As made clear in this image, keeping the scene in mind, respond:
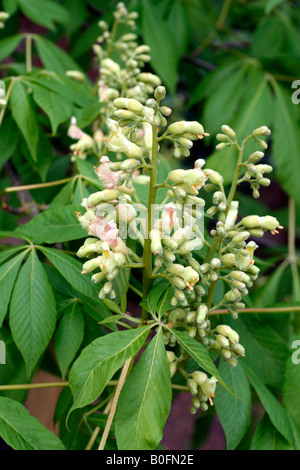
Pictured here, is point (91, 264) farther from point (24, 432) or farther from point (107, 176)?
point (24, 432)

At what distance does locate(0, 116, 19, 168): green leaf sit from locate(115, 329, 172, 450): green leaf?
2.35 ft

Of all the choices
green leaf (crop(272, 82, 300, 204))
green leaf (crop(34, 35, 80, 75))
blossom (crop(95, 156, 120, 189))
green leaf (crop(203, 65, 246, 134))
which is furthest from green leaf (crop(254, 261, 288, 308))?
blossom (crop(95, 156, 120, 189))

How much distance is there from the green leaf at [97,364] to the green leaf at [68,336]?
0.17 metres

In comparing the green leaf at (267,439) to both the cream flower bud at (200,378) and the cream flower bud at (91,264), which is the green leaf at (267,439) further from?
the cream flower bud at (91,264)

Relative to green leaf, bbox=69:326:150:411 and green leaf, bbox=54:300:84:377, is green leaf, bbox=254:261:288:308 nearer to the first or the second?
green leaf, bbox=54:300:84:377

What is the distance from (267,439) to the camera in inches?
45.3

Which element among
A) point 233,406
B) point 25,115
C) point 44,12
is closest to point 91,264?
point 233,406

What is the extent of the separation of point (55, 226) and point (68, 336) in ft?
0.79

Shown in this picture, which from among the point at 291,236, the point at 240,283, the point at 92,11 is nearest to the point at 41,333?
the point at 240,283

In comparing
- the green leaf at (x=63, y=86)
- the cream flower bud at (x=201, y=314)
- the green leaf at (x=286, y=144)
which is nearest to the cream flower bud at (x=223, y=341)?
the cream flower bud at (x=201, y=314)

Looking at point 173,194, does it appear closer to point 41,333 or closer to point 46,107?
point 41,333

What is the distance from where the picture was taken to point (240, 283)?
0.92m

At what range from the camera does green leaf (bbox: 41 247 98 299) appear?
0.99 m

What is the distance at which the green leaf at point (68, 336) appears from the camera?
3.35 feet
